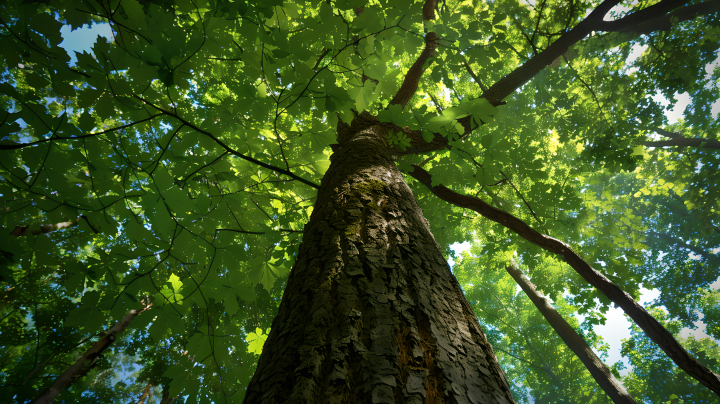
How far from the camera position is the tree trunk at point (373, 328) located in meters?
0.48

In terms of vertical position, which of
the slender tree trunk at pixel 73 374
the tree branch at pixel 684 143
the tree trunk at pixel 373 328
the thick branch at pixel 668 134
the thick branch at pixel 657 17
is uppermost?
the thick branch at pixel 668 134

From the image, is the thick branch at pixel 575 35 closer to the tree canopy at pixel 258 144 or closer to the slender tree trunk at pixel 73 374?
the tree canopy at pixel 258 144

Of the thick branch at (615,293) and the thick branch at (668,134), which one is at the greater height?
the thick branch at (668,134)

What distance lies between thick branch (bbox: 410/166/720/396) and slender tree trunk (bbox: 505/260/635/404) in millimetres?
3891

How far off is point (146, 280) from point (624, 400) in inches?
291

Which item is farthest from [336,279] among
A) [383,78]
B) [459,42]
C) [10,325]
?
[10,325]

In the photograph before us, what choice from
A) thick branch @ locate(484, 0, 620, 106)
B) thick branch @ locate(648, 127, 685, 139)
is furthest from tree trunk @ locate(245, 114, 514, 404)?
thick branch @ locate(648, 127, 685, 139)

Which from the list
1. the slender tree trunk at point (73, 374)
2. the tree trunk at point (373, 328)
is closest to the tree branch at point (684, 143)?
the tree trunk at point (373, 328)

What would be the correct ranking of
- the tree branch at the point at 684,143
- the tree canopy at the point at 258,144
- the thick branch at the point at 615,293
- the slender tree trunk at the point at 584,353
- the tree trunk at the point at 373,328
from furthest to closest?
the tree branch at the point at 684,143 → the slender tree trunk at the point at 584,353 → the thick branch at the point at 615,293 → the tree canopy at the point at 258,144 → the tree trunk at the point at 373,328

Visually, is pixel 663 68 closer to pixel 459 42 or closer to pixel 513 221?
pixel 513 221

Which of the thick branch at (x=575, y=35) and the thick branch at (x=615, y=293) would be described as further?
the thick branch at (x=575, y=35)

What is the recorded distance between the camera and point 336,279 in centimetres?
74

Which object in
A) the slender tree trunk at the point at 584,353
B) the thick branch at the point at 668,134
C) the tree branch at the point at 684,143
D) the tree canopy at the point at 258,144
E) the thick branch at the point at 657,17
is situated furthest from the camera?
the thick branch at the point at 668,134

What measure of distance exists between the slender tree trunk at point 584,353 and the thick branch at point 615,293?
153 inches
